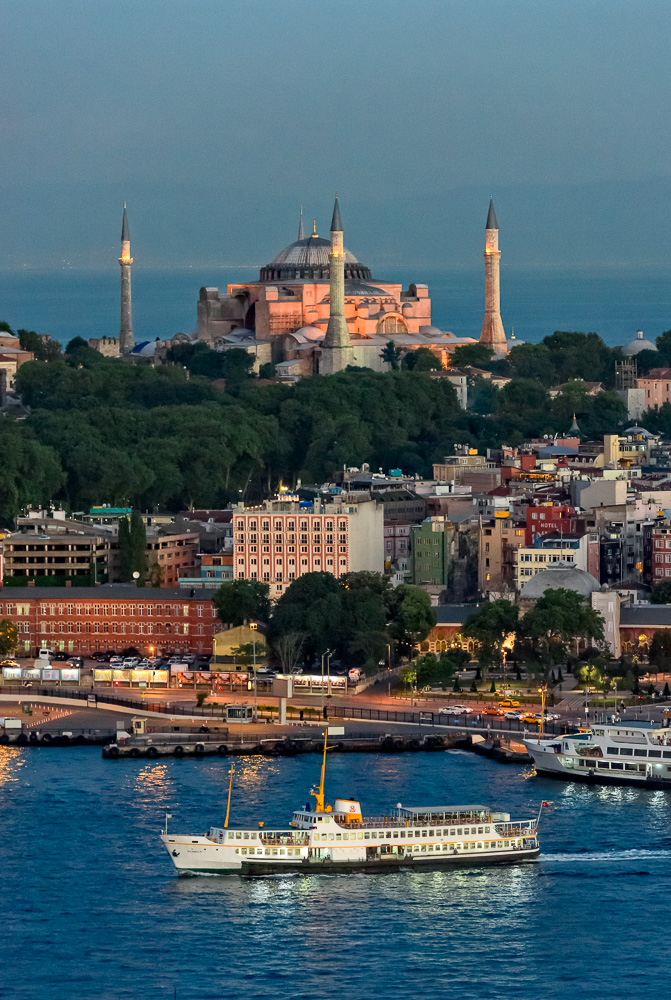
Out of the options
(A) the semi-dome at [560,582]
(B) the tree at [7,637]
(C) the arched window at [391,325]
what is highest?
(C) the arched window at [391,325]

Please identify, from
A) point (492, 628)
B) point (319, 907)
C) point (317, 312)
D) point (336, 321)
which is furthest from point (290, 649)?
point (317, 312)

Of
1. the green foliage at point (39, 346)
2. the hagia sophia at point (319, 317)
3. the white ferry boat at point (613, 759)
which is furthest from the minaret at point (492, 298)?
the white ferry boat at point (613, 759)

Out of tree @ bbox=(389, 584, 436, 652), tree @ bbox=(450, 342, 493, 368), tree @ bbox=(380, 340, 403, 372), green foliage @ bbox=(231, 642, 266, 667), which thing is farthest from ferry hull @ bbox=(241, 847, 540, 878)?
tree @ bbox=(450, 342, 493, 368)

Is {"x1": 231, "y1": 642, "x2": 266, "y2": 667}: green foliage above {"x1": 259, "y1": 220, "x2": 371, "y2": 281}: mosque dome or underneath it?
underneath

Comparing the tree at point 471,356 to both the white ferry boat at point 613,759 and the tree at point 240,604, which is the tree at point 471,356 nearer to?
the tree at point 240,604

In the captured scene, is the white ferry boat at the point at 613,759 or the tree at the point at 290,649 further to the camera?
the tree at the point at 290,649

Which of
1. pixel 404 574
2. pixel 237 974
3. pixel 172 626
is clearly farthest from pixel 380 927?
pixel 404 574

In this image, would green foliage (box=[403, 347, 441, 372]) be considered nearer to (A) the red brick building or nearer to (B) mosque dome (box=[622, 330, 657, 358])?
(B) mosque dome (box=[622, 330, 657, 358])
